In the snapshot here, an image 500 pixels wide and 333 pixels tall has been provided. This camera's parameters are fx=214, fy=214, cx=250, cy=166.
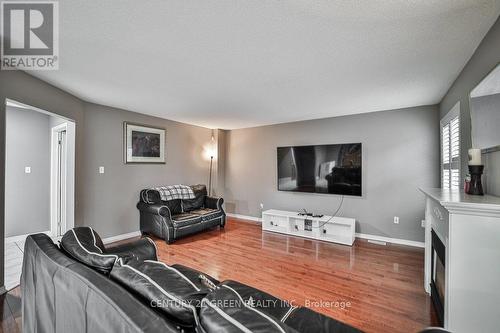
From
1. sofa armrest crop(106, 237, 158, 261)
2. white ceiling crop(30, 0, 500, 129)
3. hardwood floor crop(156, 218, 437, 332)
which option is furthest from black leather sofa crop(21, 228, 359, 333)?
white ceiling crop(30, 0, 500, 129)

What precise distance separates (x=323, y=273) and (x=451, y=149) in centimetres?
226

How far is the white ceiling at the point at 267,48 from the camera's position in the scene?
1.42 metres

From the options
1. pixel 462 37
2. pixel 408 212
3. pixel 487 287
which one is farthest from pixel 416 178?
pixel 487 287

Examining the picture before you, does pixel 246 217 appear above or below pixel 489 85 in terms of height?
below

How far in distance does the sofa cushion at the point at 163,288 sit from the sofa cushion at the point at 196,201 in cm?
338

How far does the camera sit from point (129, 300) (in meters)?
0.82

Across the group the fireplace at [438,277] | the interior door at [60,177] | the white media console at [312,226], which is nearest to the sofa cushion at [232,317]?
the fireplace at [438,277]

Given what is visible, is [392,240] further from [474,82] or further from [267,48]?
[267,48]

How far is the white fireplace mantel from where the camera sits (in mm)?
1246

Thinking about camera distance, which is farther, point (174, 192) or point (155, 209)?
point (174, 192)

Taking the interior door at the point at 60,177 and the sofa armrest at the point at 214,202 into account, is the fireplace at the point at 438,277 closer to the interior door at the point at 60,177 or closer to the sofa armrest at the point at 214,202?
Result: the sofa armrest at the point at 214,202

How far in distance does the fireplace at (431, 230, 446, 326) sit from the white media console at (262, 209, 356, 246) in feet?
5.08

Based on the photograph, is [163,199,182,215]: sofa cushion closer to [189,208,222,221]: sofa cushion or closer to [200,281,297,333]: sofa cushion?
[189,208,222,221]: sofa cushion
